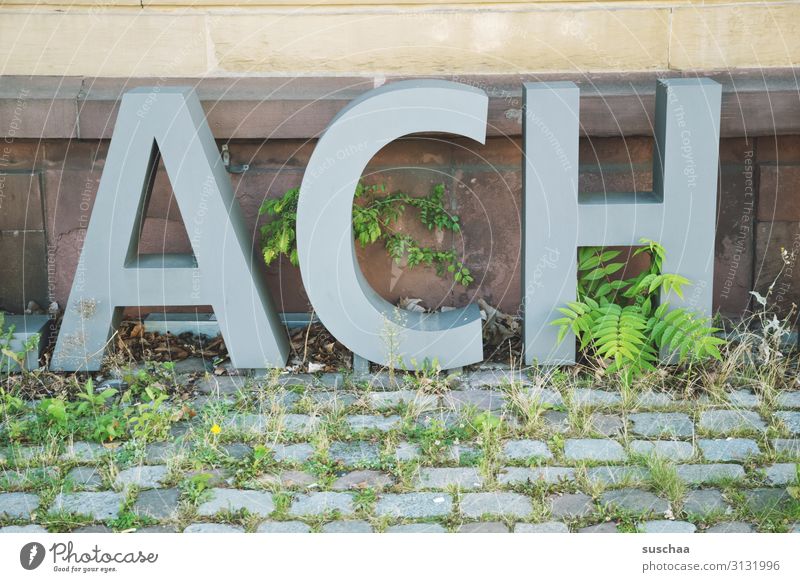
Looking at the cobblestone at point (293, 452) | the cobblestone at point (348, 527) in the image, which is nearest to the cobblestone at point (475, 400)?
the cobblestone at point (293, 452)

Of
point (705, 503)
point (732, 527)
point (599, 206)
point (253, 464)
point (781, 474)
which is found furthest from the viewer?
point (599, 206)

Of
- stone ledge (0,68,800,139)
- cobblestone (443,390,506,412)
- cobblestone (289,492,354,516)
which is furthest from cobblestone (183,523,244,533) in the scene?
stone ledge (0,68,800,139)

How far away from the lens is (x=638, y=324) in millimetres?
4480

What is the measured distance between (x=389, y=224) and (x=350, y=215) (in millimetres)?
681

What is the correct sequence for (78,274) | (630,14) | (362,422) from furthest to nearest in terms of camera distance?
(630,14) < (78,274) < (362,422)

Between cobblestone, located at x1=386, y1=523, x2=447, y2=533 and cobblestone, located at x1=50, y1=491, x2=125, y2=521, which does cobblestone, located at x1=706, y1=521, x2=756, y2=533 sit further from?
cobblestone, located at x1=50, y1=491, x2=125, y2=521

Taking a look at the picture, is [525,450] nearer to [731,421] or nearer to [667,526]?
[667,526]

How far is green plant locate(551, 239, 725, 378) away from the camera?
14.5ft

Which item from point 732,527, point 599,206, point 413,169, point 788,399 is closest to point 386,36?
point 413,169

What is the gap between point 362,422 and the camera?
13.6 feet

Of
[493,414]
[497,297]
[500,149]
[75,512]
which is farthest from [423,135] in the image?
[75,512]

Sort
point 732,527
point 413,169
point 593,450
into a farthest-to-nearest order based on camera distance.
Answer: point 413,169 < point 593,450 < point 732,527
